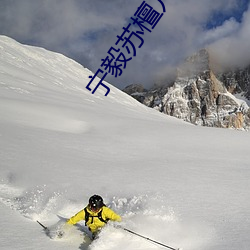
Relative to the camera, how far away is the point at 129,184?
814cm

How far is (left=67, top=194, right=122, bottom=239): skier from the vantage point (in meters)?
5.80

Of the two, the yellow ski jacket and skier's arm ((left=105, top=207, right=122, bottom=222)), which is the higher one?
skier's arm ((left=105, top=207, right=122, bottom=222))

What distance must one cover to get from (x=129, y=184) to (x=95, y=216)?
2352mm

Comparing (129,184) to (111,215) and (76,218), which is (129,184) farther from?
(76,218)

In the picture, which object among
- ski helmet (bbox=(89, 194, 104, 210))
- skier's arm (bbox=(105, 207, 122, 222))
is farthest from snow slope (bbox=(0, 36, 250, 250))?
ski helmet (bbox=(89, 194, 104, 210))

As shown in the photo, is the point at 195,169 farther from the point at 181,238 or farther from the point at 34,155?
the point at 34,155

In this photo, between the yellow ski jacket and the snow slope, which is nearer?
the snow slope

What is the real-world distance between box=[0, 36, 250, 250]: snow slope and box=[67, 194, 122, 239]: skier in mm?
245

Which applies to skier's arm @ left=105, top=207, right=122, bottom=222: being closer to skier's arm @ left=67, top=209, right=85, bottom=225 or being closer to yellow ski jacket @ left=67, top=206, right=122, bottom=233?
yellow ski jacket @ left=67, top=206, right=122, bottom=233


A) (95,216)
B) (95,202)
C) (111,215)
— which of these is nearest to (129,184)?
(111,215)

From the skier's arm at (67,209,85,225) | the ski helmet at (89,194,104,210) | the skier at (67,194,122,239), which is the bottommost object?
the skier's arm at (67,209,85,225)

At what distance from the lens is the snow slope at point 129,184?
18.1ft

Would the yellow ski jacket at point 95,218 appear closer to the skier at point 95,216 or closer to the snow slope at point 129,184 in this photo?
the skier at point 95,216

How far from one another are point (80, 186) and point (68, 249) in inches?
109
